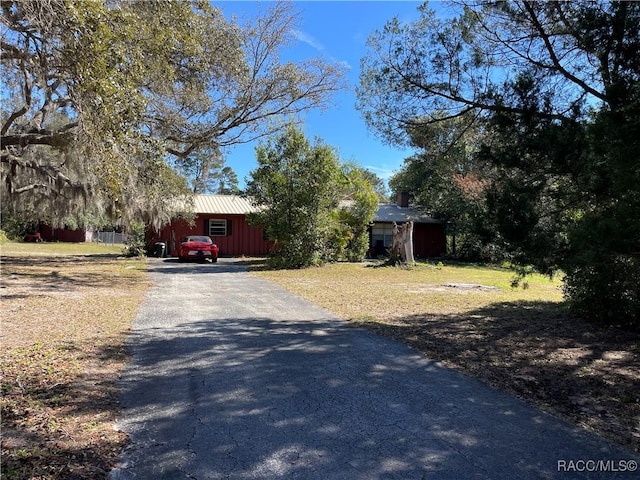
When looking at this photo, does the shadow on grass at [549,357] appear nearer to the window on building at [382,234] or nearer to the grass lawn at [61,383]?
the grass lawn at [61,383]

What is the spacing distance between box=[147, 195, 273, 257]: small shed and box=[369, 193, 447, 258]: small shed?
7324 mm

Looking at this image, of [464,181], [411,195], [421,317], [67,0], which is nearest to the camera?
[67,0]

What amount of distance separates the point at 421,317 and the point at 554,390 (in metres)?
4.02

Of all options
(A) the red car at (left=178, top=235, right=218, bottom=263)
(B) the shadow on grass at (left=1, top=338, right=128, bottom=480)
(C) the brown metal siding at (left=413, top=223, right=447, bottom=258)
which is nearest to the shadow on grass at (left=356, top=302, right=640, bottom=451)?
(B) the shadow on grass at (left=1, top=338, right=128, bottom=480)

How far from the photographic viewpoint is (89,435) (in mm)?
3398

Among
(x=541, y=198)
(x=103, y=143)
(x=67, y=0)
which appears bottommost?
(x=541, y=198)

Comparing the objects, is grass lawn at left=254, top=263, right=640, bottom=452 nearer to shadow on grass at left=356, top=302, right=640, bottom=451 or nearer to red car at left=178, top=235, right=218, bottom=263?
shadow on grass at left=356, top=302, right=640, bottom=451

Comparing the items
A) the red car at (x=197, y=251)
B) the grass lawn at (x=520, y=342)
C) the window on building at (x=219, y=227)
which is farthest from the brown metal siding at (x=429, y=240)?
the grass lawn at (x=520, y=342)

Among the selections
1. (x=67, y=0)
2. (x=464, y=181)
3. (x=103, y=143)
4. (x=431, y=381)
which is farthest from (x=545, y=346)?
(x=464, y=181)

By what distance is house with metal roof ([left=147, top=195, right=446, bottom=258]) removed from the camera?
95.3 ft

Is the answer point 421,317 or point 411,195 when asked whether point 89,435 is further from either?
point 411,195

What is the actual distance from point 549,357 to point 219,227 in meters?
25.4

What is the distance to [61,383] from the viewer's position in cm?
451

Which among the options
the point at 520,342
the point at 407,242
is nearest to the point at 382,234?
the point at 407,242
